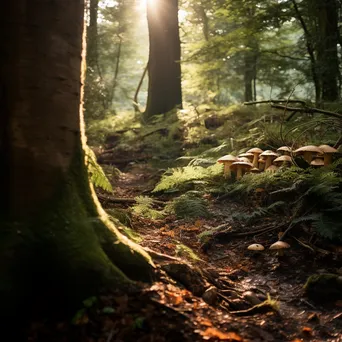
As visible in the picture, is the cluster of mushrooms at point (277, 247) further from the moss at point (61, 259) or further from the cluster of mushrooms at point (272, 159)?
the cluster of mushrooms at point (272, 159)

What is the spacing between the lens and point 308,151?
18.9ft

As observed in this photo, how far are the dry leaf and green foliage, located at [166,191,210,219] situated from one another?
2902mm

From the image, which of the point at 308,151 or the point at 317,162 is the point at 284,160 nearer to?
the point at 308,151

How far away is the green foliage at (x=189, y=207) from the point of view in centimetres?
545

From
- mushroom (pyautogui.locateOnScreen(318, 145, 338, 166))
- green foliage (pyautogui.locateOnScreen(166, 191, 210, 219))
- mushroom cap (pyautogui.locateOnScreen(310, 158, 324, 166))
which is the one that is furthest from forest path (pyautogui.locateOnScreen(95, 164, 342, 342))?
mushroom (pyautogui.locateOnScreen(318, 145, 338, 166))

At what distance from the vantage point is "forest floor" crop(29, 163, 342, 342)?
8.01ft

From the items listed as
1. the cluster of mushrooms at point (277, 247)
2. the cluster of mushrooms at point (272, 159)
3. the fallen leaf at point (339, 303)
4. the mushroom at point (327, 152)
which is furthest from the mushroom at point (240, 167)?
the fallen leaf at point (339, 303)

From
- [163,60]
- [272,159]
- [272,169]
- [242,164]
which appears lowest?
[272,169]

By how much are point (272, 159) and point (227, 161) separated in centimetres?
81

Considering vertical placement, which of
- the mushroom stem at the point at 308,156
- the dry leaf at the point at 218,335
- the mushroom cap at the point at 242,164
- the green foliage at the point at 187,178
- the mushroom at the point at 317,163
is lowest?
the dry leaf at the point at 218,335

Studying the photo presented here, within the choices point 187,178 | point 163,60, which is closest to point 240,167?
point 187,178

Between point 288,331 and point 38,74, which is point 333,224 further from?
point 38,74

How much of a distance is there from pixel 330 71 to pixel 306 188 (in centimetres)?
550

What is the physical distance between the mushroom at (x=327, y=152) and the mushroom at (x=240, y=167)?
3.79 feet
